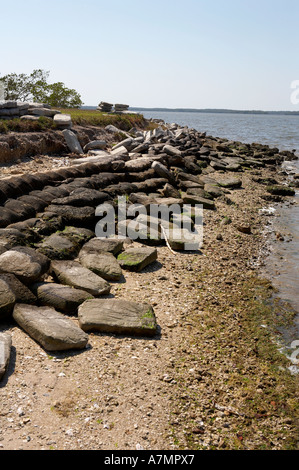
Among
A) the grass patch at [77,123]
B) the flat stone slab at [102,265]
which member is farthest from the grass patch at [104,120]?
the flat stone slab at [102,265]

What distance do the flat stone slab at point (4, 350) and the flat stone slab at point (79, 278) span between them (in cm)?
166

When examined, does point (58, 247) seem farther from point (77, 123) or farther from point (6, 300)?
point (77, 123)

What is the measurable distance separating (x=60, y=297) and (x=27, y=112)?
1492cm

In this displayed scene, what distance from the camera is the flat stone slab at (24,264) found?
602cm

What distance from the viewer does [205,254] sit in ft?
30.6

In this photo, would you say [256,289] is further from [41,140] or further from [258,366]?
[41,140]

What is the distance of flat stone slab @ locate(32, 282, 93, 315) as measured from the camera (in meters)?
5.93

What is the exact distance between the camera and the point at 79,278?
658cm

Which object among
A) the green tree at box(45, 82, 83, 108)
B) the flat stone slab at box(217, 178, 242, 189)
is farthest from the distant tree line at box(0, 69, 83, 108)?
the flat stone slab at box(217, 178, 242, 189)

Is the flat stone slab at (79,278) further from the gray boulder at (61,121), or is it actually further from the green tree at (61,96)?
the green tree at (61,96)

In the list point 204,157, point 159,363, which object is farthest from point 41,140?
point 159,363

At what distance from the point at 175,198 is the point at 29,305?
7.60 meters

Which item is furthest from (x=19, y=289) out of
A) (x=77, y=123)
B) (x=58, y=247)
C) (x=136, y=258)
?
(x=77, y=123)

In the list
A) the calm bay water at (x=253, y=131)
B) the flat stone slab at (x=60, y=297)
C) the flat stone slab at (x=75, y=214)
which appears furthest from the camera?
the calm bay water at (x=253, y=131)
